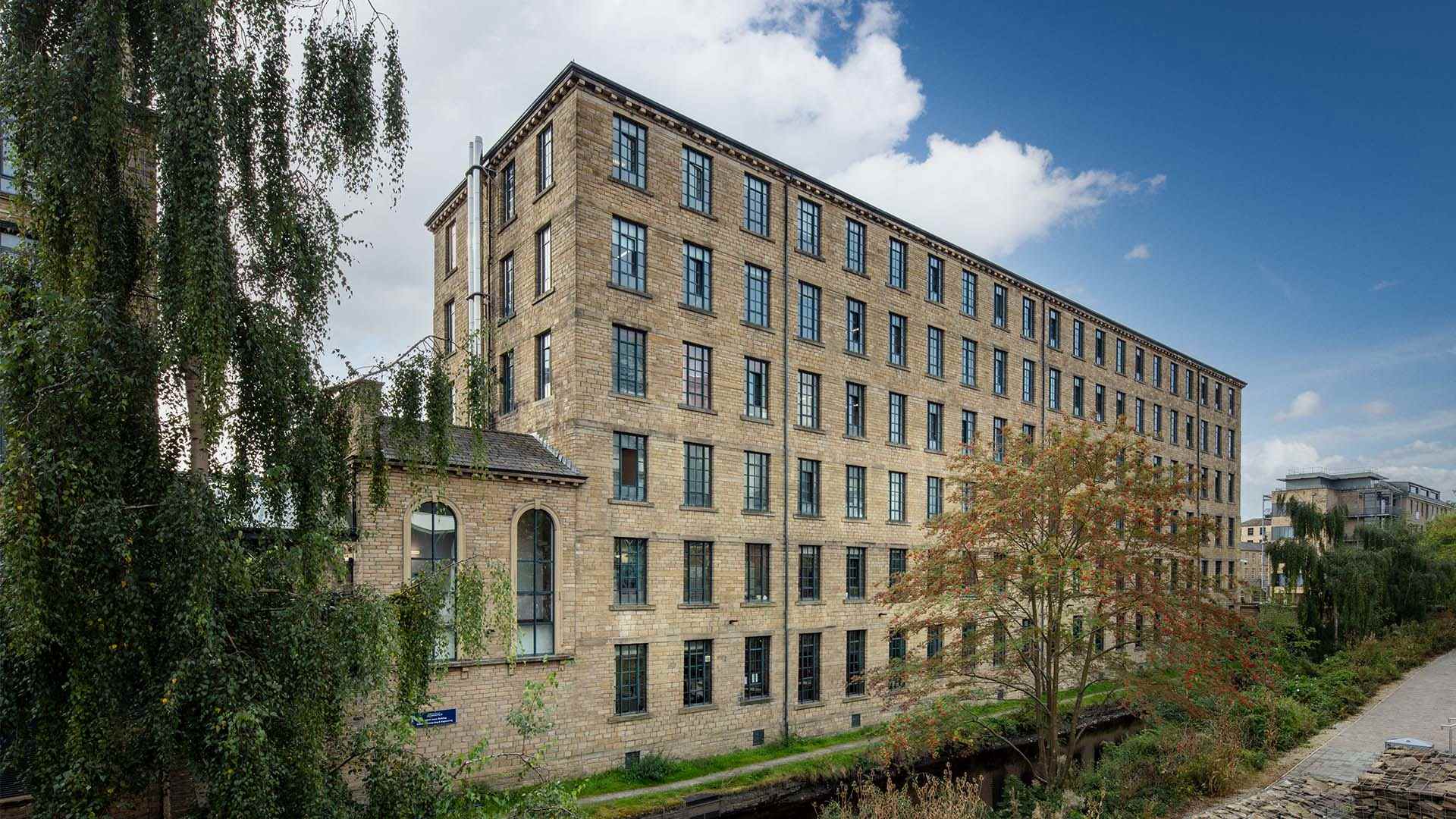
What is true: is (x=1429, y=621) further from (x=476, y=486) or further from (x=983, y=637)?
(x=476, y=486)

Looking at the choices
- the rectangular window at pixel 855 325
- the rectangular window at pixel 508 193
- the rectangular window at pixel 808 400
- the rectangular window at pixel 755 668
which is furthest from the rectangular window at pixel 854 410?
the rectangular window at pixel 508 193

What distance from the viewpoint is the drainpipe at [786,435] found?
21797mm

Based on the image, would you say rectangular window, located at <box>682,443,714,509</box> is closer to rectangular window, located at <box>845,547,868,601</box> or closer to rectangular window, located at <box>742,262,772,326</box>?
rectangular window, located at <box>742,262,772,326</box>

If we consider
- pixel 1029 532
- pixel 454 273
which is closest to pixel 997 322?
pixel 1029 532

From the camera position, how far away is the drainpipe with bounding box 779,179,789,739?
2180 cm

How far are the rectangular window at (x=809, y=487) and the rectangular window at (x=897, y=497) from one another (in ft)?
11.9

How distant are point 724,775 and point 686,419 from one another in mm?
8754

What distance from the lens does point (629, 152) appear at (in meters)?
20.1

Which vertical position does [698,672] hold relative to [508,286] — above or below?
below

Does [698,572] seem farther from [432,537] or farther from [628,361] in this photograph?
[432,537]

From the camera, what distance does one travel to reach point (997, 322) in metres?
30.7

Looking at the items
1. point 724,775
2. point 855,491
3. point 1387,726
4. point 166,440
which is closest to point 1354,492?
point 1387,726

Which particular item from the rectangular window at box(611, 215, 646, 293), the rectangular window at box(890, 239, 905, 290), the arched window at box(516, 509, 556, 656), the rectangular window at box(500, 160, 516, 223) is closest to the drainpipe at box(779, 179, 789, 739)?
the rectangular window at box(611, 215, 646, 293)

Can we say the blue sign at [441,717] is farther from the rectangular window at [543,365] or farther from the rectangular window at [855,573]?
the rectangular window at [855,573]
